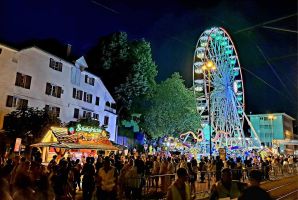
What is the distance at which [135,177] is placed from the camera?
38.1ft

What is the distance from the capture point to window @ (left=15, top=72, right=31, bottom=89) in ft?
89.2

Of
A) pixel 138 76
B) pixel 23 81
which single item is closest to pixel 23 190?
pixel 23 81

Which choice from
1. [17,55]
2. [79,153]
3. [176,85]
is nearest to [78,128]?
[79,153]

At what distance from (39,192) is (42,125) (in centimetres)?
1935

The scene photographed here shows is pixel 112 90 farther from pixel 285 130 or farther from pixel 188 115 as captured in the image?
pixel 285 130

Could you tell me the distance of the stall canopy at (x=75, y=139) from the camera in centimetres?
2058

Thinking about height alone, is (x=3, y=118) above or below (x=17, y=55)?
below

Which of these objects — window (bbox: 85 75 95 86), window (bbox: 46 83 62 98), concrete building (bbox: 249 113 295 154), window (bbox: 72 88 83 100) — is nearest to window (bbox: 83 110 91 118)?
window (bbox: 72 88 83 100)

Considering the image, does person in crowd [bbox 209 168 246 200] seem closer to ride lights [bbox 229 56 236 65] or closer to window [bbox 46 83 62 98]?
window [bbox 46 83 62 98]

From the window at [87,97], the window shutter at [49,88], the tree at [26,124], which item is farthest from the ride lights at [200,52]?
the tree at [26,124]

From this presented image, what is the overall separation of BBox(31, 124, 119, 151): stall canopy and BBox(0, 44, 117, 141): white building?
6828mm

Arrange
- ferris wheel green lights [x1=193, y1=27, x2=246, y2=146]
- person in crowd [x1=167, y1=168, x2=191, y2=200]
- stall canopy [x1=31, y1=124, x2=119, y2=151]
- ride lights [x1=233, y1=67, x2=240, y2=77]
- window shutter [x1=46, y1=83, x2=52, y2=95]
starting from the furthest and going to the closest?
ride lights [x1=233, y1=67, x2=240, y2=77] < ferris wheel green lights [x1=193, y1=27, x2=246, y2=146] < window shutter [x1=46, y1=83, x2=52, y2=95] < stall canopy [x1=31, y1=124, x2=119, y2=151] < person in crowd [x1=167, y1=168, x2=191, y2=200]

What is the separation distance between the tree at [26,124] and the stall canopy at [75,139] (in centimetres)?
235

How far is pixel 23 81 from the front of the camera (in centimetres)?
2777
